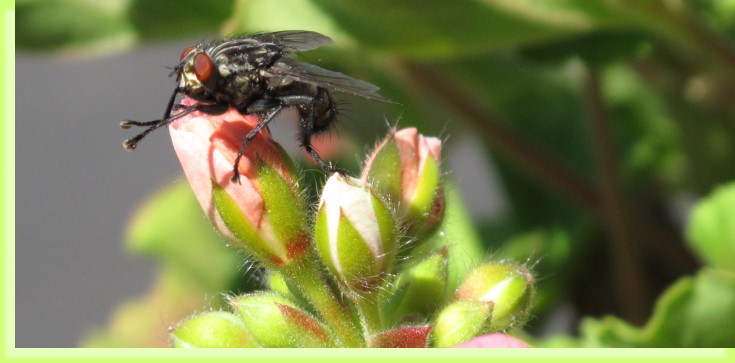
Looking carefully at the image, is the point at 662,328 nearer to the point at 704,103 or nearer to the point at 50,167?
the point at 704,103

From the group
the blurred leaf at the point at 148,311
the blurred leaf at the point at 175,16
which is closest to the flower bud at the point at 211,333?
the blurred leaf at the point at 175,16

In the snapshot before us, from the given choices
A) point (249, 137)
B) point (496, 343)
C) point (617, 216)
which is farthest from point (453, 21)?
point (496, 343)

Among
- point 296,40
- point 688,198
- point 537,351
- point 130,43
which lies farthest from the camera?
point 688,198

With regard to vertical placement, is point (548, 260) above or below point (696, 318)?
below

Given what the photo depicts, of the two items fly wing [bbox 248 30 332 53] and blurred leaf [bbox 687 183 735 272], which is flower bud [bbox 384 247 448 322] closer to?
fly wing [bbox 248 30 332 53]

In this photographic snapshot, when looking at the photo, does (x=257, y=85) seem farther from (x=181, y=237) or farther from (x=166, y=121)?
(x=181, y=237)

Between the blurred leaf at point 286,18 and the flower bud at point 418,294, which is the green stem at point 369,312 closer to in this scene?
the flower bud at point 418,294

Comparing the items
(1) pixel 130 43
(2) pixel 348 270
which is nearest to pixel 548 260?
(1) pixel 130 43
